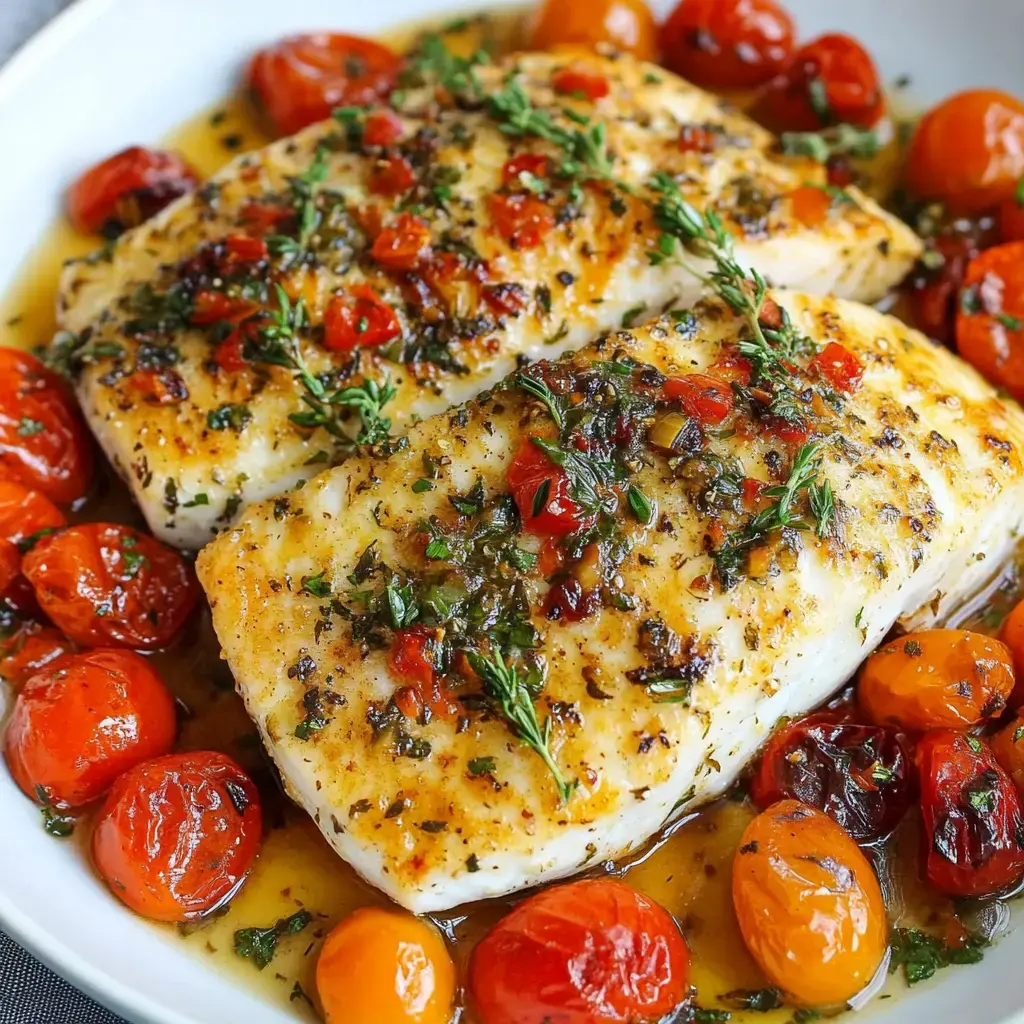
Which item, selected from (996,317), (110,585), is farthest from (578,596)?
(996,317)

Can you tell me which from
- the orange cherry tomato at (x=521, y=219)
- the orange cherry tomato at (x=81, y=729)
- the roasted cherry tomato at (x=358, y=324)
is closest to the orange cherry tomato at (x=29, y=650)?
the orange cherry tomato at (x=81, y=729)

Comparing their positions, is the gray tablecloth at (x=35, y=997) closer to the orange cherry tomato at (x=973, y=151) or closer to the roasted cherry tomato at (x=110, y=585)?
the roasted cherry tomato at (x=110, y=585)

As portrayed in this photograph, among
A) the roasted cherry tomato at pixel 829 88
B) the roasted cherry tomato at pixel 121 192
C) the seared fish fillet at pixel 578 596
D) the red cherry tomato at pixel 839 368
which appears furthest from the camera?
the roasted cherry tomato at pixel 829 88

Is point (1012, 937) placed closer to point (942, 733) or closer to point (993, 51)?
point (942, 733)

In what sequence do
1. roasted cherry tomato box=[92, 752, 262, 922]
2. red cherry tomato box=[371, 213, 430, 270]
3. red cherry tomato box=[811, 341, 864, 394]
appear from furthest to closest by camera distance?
red cherry tomato box=[371, 213, 430, 270], red cherry tomato box=[811, 341, 864, 394], roasted cherry tomato box=[92, 752, 262, 922]

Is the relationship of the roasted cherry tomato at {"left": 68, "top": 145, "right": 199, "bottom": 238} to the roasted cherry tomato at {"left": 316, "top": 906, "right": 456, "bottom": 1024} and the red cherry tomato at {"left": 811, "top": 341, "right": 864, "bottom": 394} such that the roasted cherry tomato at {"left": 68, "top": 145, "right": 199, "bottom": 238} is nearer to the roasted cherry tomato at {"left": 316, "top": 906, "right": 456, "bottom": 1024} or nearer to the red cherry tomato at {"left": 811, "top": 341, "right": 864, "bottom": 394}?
the red cherry tomato at {"left": 811, "top": 341, "right": 864, "bottom": 394}

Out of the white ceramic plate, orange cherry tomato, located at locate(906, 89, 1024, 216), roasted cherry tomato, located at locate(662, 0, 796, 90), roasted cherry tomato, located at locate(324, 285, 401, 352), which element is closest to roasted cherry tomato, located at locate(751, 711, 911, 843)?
the white ceramic plate
